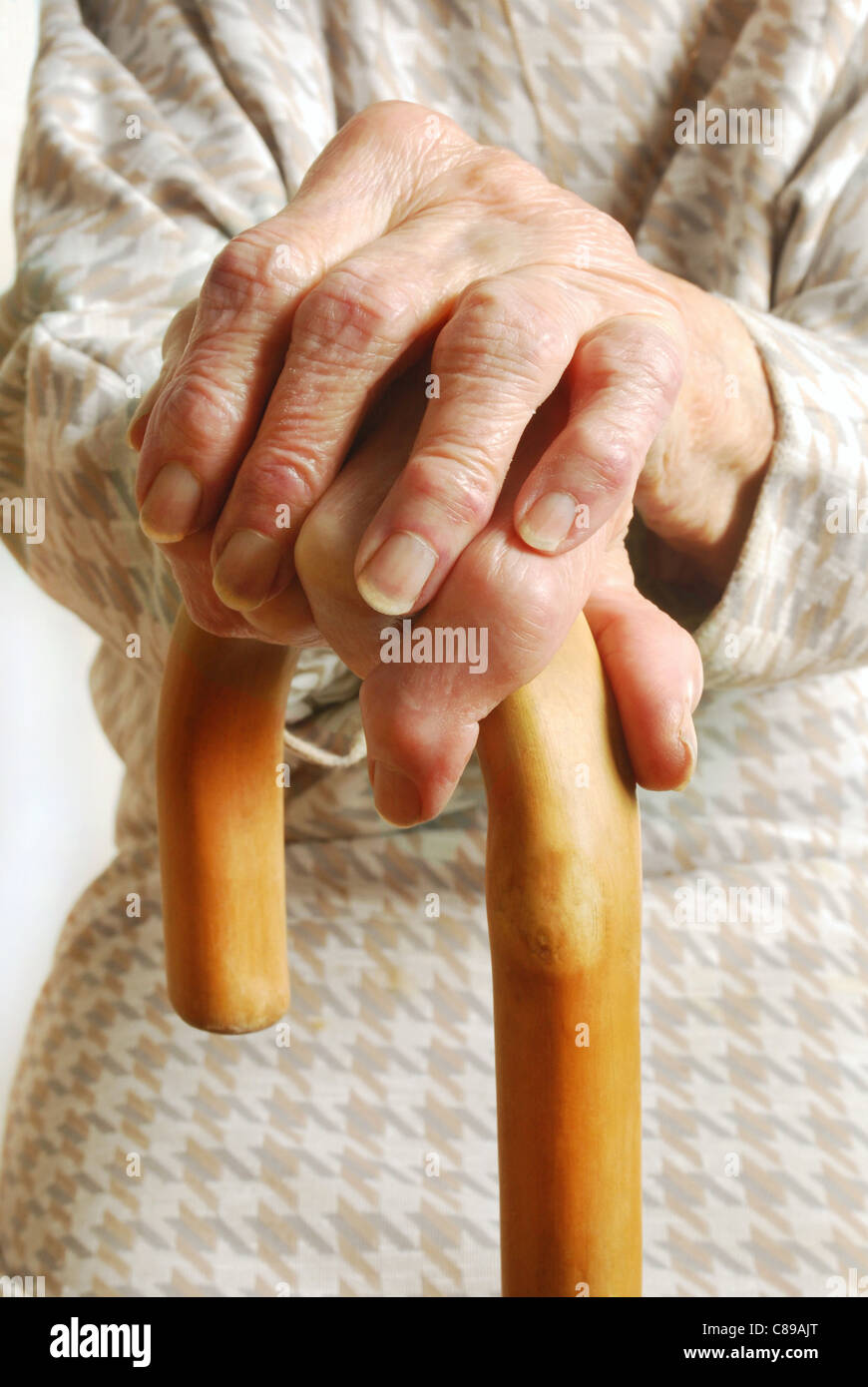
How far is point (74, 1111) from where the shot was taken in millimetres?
397

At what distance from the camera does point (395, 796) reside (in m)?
0.19

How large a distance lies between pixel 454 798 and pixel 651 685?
20 centimetres

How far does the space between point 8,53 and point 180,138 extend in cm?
54

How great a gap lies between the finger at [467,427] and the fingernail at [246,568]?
2cm

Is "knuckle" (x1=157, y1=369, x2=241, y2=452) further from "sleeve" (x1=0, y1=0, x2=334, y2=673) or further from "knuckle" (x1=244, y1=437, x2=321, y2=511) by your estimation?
"sleeve" (x1=0, y1=0, x2=334, y2=673)

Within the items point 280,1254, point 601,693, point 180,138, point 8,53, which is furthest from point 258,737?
point 8,53

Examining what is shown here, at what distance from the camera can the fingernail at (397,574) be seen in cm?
18

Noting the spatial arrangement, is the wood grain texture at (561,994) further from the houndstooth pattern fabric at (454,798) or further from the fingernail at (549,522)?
the houndstooth pattern fabric at (454,798)

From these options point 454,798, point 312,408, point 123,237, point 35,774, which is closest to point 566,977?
point 312,408

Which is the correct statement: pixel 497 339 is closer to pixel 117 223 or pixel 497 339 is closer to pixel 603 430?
pixel 603 430

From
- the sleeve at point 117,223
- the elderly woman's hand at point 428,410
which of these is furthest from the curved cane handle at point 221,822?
the sleeve at point 117,223

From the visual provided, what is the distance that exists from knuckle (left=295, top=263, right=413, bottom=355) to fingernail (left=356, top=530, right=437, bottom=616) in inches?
1.9

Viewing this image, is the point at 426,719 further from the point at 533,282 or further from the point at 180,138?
the point at 180,138

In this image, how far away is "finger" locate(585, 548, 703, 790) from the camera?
21cm
